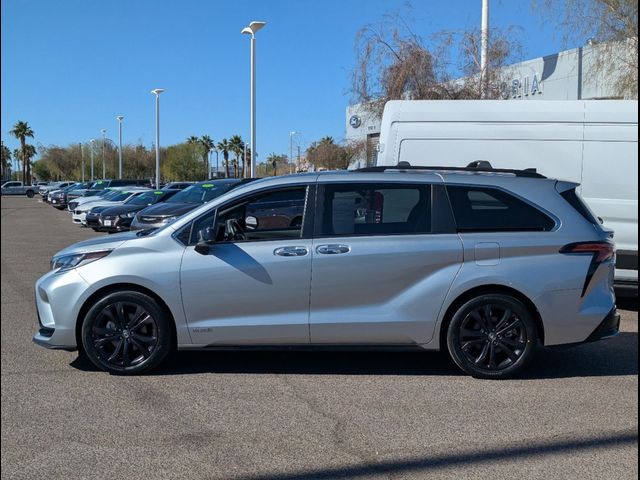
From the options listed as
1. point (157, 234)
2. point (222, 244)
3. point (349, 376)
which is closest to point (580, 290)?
point (349, 376)

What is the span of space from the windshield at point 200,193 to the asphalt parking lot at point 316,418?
33.2 ft

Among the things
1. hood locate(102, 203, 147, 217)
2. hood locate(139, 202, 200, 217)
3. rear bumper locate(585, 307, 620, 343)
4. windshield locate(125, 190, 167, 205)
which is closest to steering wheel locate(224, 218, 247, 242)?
rear bumper locate(585, 307, 620, 343)

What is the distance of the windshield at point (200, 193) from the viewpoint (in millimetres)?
16609

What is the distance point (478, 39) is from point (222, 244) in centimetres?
1601

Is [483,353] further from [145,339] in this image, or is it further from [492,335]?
[145,339]

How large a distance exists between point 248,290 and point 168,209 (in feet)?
34.2

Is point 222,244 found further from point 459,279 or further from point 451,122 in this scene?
point 451,122

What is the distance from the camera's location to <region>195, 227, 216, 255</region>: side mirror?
18.2 feet

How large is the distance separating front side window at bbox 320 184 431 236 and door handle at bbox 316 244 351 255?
130mm

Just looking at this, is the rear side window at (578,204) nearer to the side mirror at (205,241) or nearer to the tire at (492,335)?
the tire at (492,335)

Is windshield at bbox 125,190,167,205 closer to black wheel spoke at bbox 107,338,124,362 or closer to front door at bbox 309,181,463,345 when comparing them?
black wheel spoke at bbox 107,338,124,362

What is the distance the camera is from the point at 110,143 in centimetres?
8762

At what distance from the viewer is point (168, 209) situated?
15508mm

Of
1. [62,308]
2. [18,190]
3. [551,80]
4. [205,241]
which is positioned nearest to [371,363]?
[205,241]
